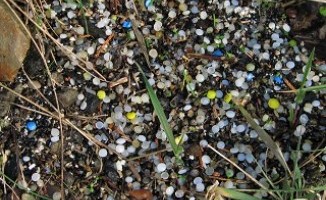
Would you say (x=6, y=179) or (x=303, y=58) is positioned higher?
(x=303, y=58)

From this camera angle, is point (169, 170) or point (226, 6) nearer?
point (169, 170)

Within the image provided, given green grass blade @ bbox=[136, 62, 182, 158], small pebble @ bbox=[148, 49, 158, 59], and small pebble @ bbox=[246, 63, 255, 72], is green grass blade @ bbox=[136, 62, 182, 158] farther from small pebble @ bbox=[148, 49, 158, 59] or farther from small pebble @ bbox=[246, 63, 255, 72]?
small pebble @ bbox=[246, 63, 255, 72]

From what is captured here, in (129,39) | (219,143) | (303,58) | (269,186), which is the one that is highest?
(129,39)

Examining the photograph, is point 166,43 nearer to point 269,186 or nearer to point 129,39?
point 129,39

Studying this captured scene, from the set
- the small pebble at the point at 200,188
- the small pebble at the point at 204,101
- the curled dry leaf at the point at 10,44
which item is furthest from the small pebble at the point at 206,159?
the curled dry leaf at the point at 10,44

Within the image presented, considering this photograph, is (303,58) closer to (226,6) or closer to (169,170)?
(226,6)

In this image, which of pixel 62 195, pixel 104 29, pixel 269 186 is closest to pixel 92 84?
pixel 104 29
